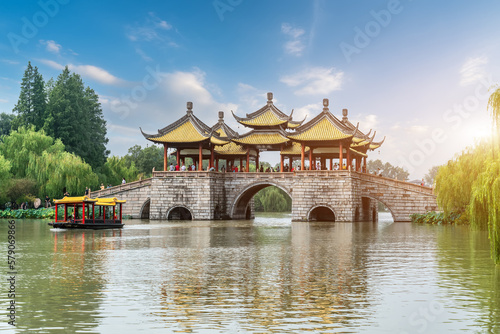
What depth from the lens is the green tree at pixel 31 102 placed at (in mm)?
52438

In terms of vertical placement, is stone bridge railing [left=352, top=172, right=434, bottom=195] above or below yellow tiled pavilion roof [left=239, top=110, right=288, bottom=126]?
below

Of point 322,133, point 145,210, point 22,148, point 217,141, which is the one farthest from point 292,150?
point 22,148

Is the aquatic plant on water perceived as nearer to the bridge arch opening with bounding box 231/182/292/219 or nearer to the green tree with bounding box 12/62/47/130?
the bridge arch opening with bounding box 231/182/292/219

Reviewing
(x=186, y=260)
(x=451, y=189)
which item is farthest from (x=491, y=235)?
(x=451, y=189)

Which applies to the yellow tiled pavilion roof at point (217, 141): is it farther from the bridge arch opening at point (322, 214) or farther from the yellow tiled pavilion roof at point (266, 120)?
the bridge arch opening at point (322, 214)

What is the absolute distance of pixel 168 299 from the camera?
Answer: 8203 mm

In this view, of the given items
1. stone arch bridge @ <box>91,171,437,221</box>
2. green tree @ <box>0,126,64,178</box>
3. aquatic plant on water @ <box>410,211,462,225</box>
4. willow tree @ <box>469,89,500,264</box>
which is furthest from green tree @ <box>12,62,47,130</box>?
willow tree @ <box>469,89,500,264</box>

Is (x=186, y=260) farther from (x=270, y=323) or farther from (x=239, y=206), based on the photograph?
(x=239, y=206)

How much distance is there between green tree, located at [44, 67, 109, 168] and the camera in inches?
2064

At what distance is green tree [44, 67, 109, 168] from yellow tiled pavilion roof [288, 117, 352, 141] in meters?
24.3

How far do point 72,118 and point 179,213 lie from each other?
20.8 m

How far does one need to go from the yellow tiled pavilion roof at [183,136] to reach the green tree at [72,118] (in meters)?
15.6

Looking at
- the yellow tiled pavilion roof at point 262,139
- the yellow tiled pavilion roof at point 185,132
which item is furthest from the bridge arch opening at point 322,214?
the yellow tiled pavilion roof at point 185,132

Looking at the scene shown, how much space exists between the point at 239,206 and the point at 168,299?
1239 inches
